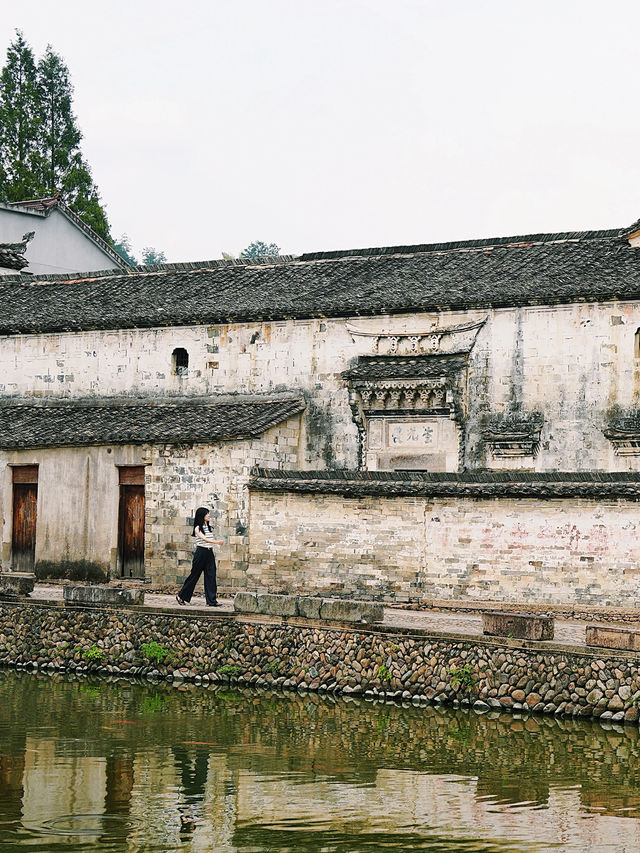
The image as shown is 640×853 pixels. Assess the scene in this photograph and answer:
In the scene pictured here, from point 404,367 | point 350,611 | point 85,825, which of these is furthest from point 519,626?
point 404,367

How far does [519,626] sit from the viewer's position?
1625 cm

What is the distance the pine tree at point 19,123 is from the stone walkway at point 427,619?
28.9 m

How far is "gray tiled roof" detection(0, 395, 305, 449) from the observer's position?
1006 inches

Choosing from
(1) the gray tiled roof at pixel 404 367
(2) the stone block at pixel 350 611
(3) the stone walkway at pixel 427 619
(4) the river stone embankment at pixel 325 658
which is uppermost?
(1) the gray tiled roof at pixel 404 367

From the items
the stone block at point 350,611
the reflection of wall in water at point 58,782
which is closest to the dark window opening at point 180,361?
the stone block at point 350,611

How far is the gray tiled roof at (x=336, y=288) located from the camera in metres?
26.6

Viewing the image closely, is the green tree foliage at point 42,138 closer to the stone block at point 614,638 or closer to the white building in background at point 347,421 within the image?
the white building in background at point 347,421

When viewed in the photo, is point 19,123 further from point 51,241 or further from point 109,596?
point 109,596

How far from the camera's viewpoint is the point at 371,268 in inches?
1172

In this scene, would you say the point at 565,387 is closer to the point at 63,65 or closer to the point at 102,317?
the point at 102,317

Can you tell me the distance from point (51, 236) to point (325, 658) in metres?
28.3

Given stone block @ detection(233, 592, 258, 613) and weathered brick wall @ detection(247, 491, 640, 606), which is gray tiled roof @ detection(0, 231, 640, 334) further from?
stone block @ detection(233, 592, 258, 613)

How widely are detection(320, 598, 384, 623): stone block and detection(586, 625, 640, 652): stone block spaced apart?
3.04 m

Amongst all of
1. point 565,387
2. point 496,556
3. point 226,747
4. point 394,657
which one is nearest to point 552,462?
point 565,387
